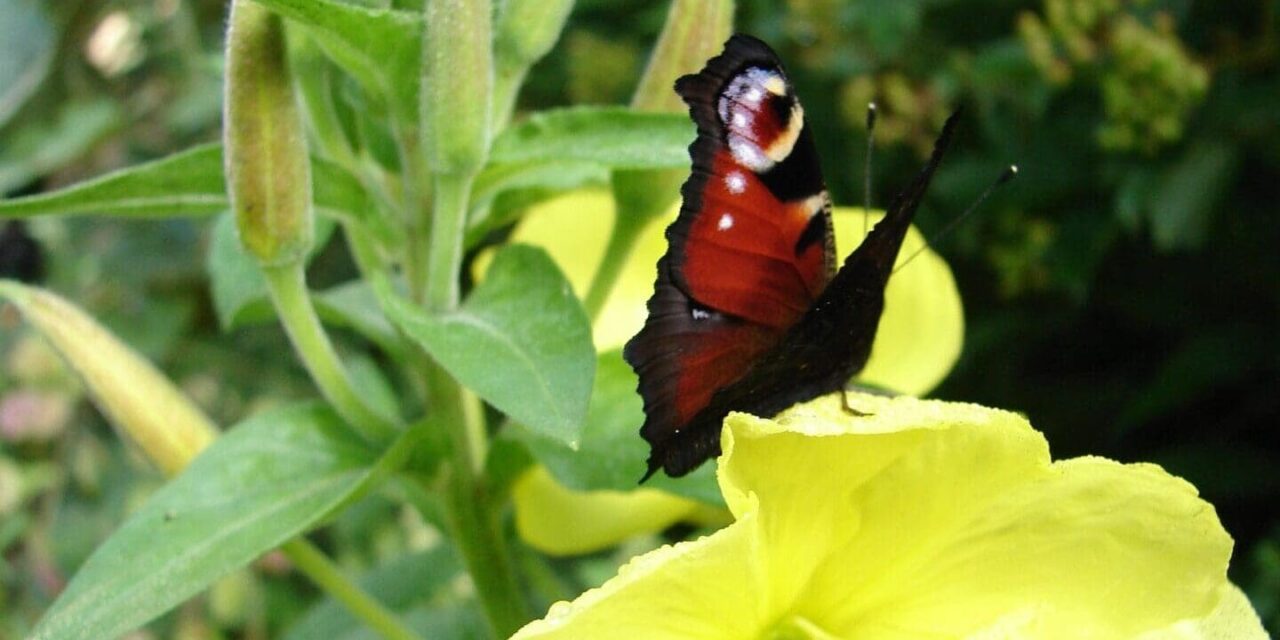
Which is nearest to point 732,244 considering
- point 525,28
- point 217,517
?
point 525,28

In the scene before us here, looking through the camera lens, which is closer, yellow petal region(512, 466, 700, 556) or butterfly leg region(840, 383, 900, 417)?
butterfly leg region(840, 383, 900, 417)

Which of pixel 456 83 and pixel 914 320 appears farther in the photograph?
pixel 914 320

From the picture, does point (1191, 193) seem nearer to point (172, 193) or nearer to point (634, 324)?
point (634, 324)

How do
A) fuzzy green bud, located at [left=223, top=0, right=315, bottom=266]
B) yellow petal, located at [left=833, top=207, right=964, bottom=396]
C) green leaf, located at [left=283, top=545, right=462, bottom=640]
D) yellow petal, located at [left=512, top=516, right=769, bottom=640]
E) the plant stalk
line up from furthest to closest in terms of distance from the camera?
green leaf, located at [left=283, top=545, right=462, bottom=640] < yellow petal, located at [left=833, top=207, right=964, bottom=396] < the plant stalk < fuzzy green bud, located at [left=223, top=0, right=315, bottom=266] < yellow petal, located at [left=512, top=516, right=769, bottom=640]

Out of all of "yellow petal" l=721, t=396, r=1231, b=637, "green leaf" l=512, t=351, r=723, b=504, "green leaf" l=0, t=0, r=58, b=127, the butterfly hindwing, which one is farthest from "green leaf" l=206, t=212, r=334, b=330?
"green leaf" l=0, t=0, r=58, b=127

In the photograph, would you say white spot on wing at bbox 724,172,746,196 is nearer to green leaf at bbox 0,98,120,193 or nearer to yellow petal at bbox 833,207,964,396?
yellow petal at bbox 833,207,964,396

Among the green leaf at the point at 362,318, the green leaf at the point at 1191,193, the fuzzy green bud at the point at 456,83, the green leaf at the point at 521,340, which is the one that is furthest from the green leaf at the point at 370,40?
the green leaf at the point at 1191,193

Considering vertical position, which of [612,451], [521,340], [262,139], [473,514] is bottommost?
[473,514]
